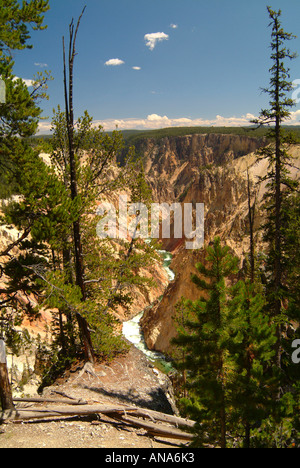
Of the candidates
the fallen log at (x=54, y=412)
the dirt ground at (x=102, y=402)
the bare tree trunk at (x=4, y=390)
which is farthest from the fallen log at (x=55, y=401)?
the bare tree trunk at (x=4, y=390)

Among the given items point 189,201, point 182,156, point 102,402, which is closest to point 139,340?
point 102,402

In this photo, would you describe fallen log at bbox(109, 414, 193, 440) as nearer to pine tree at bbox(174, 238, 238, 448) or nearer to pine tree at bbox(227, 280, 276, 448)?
pine tree at bbox(174, 238, 238, 448)

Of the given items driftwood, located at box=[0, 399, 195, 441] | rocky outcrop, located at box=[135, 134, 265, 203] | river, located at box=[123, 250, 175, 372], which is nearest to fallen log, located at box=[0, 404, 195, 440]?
driftwood, located at box=[0, 399, 195, 441]

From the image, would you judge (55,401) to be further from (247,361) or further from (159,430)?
(247,361)

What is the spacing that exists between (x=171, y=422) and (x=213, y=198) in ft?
174

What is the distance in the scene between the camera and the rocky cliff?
31578mm

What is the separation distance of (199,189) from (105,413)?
58.7m

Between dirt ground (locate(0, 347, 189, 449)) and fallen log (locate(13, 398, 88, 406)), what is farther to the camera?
fallen log (locate(13, 398, 88, 406))

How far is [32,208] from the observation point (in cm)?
661

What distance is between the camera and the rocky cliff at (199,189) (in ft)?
104

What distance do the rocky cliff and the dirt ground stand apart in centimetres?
1010

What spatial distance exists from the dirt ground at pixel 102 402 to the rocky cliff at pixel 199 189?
33.1 ft

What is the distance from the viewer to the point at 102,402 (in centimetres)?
812

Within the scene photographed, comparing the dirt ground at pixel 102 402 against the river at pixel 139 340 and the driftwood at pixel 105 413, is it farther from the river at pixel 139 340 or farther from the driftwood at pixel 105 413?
the river at pixel 139 340
